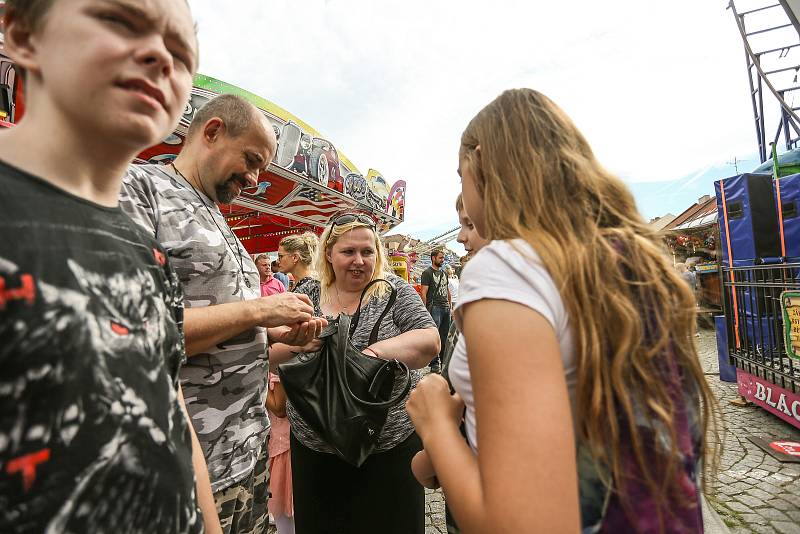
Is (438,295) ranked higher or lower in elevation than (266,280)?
lower

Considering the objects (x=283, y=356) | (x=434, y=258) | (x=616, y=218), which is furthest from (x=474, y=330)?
(x=434, y=258)

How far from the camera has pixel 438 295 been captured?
803 cm

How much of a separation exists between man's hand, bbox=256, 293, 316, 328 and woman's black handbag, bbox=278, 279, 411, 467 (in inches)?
11.4

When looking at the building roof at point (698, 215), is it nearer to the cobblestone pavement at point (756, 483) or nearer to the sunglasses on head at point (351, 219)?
the cobblestone pavement at point (756, 483)

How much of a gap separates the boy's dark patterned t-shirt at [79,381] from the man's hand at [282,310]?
0.58m

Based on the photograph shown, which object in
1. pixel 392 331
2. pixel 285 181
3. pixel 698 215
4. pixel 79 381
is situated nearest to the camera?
pixel 79 381

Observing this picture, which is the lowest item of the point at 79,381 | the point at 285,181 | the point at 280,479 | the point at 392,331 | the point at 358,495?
the point at 280,479

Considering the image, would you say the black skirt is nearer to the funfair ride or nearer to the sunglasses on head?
the sunglasses on head

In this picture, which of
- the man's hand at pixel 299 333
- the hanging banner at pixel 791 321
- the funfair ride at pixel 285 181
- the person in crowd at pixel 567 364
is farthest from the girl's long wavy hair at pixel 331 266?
the hanging banner at pixel 791 321

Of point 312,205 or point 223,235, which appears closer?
point 223,235

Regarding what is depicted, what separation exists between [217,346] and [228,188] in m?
0.62

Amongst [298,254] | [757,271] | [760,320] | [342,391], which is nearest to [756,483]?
[760,320]

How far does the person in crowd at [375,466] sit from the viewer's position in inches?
77.2

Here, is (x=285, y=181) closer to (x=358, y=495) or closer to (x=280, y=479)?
(x=280, y=479)
